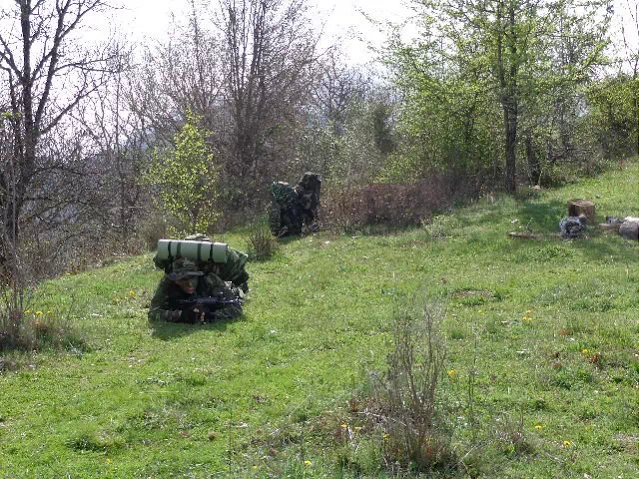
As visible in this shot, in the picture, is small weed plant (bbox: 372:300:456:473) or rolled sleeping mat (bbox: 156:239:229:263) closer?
small weed plant (bbox: 372:300:456:473)

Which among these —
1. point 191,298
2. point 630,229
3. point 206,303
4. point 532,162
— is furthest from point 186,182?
point 532,162

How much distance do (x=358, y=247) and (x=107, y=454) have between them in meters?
10.4

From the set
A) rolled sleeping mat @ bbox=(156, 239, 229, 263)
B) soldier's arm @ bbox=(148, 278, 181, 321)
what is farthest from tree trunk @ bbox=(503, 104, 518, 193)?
soldier's arm @ bbox=(148, 278, 181, 321)

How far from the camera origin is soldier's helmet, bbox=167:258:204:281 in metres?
10.4

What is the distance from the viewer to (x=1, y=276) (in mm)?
10328

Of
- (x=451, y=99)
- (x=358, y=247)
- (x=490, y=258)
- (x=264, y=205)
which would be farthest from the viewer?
(x=264, y=205)

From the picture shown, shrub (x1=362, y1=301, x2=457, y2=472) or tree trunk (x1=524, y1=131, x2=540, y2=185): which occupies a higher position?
tree trunk (x1=524, y1=131, x2=540, y2=185)

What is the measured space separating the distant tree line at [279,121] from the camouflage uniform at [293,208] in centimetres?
158

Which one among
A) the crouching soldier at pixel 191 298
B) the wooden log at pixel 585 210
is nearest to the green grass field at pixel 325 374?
the crouching soldier at pixel 191 298

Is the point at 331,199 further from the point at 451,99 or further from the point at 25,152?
the point at 25,152

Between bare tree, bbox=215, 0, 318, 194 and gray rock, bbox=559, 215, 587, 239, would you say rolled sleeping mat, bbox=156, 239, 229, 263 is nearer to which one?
gray rock, bbox=559, 215, 587, 239

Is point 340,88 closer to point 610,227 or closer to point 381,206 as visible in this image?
point 381,206

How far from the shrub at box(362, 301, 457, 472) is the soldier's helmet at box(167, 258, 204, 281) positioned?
491 cm

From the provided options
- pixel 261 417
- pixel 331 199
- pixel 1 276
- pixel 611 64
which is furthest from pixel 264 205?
pixel 261 417
